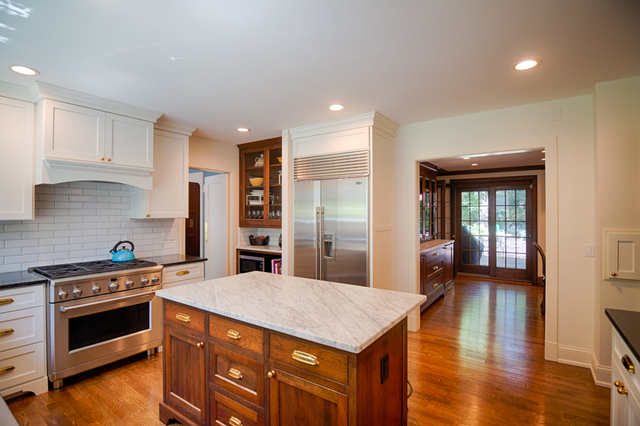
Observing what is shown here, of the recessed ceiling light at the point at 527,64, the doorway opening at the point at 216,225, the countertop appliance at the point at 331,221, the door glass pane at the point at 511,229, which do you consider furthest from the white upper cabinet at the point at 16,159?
the door glass pane at the point at 511,229

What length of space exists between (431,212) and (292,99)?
4092 millimetres

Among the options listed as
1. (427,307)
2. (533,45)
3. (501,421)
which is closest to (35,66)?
(533,45)

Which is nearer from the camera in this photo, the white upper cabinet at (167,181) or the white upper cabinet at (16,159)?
the white upper cabinet at (16,159)

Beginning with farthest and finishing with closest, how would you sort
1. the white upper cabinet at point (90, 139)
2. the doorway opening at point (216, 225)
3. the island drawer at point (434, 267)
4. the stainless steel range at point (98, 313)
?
the doorway opening at point (216, 225) → the island drawer at point (434, 267) → the white upper cabinet at point (90, 139) → the stainless steel range at point (98, 313)

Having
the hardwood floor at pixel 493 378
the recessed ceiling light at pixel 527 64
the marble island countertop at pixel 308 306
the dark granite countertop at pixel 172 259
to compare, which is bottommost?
the hardwood floor at pixel 493 378

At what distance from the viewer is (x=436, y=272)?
200 inches

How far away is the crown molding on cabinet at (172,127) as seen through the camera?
365cm

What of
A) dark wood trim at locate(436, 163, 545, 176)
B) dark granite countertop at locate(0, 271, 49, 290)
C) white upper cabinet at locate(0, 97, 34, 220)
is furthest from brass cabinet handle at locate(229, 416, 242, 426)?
dark wood trim at locate(436, 163, 545, 176)

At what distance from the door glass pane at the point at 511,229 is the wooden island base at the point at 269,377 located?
6.35 metres

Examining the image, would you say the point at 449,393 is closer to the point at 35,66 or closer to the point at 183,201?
the point at 183,201

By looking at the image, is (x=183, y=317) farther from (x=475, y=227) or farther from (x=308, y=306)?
(x=475, y=227)

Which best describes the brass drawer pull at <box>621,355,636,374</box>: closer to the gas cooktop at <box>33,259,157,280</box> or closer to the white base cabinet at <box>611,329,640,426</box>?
the white base cabinet at <box>611,329,640,426</box>

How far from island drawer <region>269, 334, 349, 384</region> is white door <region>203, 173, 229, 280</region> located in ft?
11.9

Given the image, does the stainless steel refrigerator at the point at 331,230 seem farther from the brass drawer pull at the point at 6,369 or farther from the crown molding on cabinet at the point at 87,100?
the brass drawer pull at the point at 6,369
